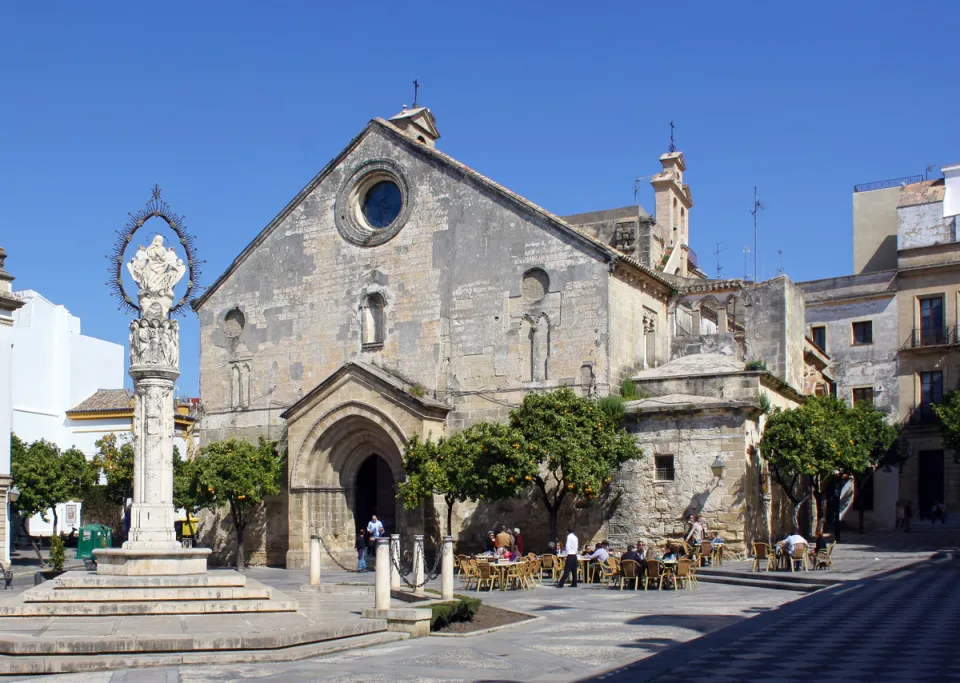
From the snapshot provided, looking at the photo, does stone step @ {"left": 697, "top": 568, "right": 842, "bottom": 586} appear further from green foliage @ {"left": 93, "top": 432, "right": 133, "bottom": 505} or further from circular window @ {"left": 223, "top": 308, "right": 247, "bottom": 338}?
green foliage @ {"left": 93, "top": 432, "right": 133, "bottom": 505}

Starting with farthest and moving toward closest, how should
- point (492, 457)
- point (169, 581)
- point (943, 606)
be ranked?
point (492, 457), point (943, 606), point (169, 581)

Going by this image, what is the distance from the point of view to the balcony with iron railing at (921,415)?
1702 inches

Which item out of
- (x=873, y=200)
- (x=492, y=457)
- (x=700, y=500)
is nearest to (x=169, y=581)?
(x=492, y=457)

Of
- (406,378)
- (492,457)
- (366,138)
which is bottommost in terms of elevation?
(492,457)

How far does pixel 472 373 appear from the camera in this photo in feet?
99.0

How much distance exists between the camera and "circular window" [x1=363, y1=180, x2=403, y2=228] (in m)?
32.4

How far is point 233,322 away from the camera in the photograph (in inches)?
1362

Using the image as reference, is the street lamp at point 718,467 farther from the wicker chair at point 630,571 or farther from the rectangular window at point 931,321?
the rectangular window at point 931,321

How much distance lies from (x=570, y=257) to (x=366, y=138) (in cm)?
763

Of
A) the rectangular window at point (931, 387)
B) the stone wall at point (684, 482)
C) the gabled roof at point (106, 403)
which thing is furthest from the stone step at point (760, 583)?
the gabled roof at point (106, 403)

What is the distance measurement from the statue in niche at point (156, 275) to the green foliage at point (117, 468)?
20125mm

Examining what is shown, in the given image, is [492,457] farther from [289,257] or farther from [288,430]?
[289,257]

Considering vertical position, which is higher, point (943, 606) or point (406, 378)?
point (406, 378)

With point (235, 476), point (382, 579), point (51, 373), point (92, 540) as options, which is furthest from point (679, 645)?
point (51, 373)
